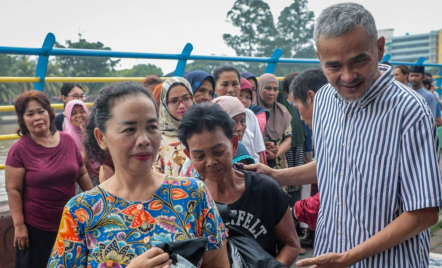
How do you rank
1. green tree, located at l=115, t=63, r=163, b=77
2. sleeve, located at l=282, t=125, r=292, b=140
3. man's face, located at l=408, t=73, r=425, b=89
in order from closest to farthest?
sleeve, located at l=282, t=125, r=292, b=140, green tree, located at l=115, t=63, r=163, b=77, man's face, located at l=408, t=73, r=425, b=89

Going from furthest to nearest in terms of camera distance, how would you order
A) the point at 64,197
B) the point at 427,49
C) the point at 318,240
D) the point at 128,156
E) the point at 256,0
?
1. the point at 427,49
2. the point at 256,0
3. the point at 64,197
4. the point at 318,240
5. the point at 128,156

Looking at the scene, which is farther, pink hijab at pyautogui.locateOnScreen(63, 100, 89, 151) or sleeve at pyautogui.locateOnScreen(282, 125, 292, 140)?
sleeve at pyautogui.locateOnScreen(282, 125, 292, 140)

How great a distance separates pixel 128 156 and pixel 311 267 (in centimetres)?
78

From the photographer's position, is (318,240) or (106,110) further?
(318,240)

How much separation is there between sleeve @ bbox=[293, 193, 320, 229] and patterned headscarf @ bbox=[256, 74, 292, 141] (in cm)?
261

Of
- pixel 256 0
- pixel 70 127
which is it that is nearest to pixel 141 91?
pixel 70 127

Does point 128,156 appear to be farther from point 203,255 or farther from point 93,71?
point 93,71

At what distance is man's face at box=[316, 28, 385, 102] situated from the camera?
71.2 inches

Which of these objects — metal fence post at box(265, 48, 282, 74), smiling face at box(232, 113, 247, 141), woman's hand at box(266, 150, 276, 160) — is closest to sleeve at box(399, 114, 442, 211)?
smiling face at box(232, 113, 247, 141)

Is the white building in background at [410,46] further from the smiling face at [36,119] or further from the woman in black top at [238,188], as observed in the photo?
the woman in black top at [238,188]

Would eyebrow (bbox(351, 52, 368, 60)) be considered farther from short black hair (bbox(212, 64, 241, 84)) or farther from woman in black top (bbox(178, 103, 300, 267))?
short black hair (bbox(212, 64, 241, 84))

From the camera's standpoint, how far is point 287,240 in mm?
2395

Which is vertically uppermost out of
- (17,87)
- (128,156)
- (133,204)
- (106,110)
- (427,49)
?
(427,49)

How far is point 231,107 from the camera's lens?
11.5ft
